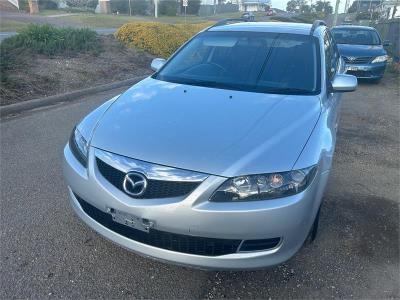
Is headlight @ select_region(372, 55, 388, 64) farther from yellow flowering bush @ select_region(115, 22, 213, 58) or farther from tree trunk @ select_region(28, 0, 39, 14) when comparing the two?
tree trunk @ select_region(28, 0, 39, 14)

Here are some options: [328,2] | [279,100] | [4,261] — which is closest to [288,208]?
[279,100]

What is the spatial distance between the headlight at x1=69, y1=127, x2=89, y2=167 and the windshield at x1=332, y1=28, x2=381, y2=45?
10.7 meters

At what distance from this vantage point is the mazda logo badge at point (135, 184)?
2.30 m

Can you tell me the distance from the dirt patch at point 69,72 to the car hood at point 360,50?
565 cm

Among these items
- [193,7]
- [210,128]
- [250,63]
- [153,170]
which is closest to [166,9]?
[193,7]

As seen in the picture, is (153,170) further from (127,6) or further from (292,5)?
(292,5)

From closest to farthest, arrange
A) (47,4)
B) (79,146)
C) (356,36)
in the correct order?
(79,146)
(356,36)
(47,4)

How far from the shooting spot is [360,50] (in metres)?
10.6

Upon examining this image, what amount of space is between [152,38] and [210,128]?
10.4 m

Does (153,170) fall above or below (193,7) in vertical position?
above

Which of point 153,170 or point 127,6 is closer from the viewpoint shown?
point 153,170

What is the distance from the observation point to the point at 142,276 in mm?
2713

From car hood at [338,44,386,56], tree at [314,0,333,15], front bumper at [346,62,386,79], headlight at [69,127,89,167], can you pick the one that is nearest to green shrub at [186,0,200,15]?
tree at [314,0,333,15]

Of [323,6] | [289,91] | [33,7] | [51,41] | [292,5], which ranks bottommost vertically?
[292,5]
